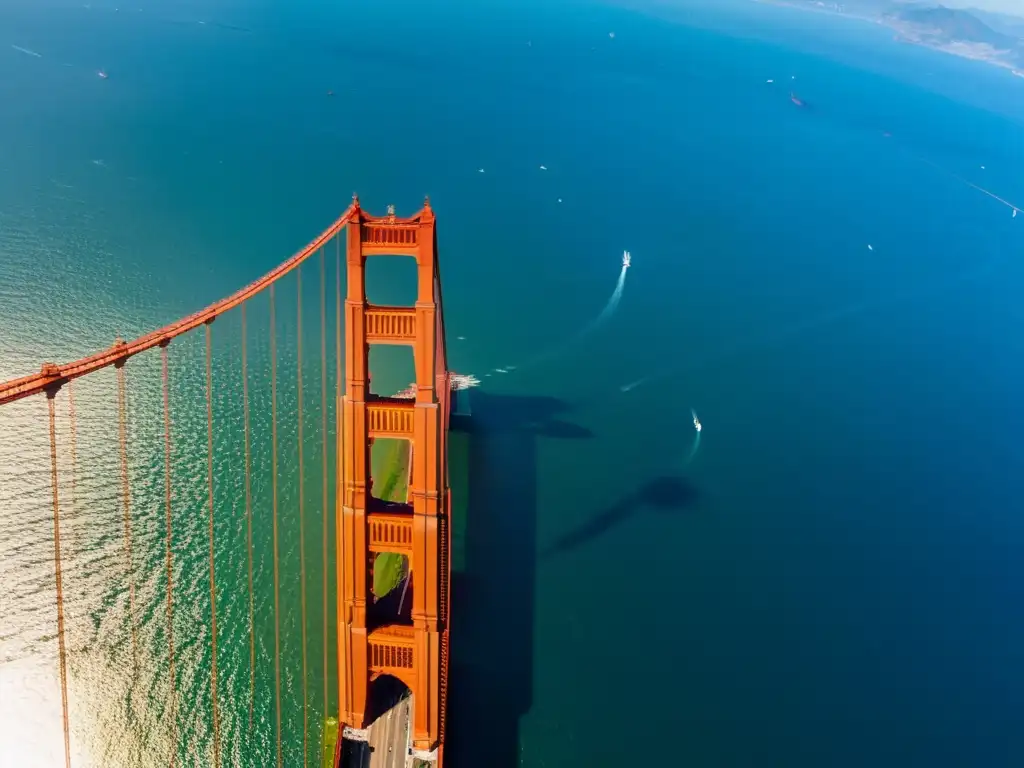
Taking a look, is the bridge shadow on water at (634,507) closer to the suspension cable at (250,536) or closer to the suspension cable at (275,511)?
the suspension cable at (275,511)

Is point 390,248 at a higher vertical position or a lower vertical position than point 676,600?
higher

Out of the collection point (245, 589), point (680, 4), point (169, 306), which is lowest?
point (245, 589)

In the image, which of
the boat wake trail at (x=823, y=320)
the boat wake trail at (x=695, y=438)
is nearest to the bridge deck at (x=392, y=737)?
the boat wake trail at (x=695, y=438)

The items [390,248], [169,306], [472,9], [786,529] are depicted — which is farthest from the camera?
[472,9]

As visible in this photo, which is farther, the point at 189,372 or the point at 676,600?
the point at 189,372

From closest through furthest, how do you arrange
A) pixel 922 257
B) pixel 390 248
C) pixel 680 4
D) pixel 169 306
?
1. pixel 390 248
2. pixel 169 306
3. pixel 922 257
4. pixel 680 4

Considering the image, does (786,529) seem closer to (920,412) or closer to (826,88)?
Answer: (920,412)

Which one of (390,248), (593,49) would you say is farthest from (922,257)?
(593,49)

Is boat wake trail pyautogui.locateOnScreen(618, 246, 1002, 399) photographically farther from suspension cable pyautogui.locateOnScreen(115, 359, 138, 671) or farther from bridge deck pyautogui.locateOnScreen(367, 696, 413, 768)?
suspension cable pyautogui.locateOnScreen(115, 359, 138, 671)

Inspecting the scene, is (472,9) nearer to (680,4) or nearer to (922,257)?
(680,4)
